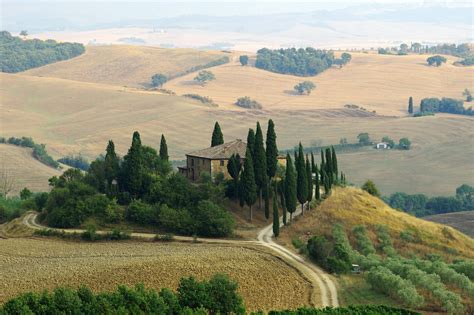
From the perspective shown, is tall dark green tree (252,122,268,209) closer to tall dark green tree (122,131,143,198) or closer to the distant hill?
tall dark green tree (122,131,143,198)

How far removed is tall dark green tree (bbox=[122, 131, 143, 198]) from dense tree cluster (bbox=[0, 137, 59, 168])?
77.5 meters

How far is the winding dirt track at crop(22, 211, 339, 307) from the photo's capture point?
2625 inches

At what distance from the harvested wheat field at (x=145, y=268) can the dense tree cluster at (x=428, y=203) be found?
71509 millimetres

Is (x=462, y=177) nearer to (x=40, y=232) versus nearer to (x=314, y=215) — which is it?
(x=314, y=215)

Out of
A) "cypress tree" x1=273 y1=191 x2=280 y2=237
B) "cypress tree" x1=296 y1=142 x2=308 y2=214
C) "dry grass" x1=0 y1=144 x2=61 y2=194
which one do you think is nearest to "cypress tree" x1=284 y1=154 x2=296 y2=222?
"cypress tree" x1=296 y1=142 x2=308 y2=214

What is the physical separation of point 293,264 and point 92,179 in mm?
25111

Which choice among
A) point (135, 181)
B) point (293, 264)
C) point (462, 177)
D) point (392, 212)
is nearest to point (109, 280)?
point (293, 264)

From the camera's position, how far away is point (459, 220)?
125m

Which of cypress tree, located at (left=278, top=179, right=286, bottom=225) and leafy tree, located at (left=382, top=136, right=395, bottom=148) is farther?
leafy tree, located at (left=382, top=136, right=395, bottom=148)

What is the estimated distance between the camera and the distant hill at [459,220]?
118125 mm

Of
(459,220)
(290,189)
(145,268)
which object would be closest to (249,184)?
(290,189)

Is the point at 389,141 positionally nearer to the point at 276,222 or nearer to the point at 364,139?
the point at 364,139

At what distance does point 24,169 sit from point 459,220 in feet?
217

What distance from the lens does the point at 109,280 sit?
66.1 metres
